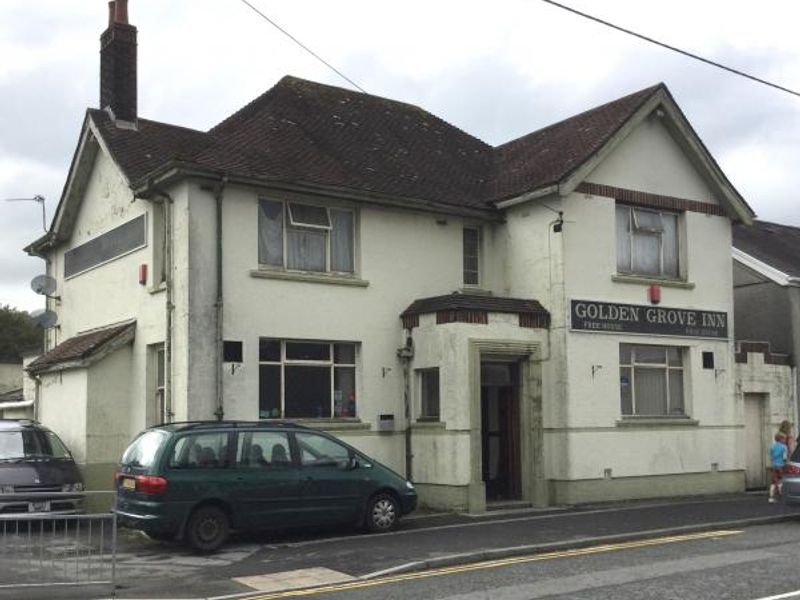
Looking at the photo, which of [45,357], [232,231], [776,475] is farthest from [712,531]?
[45,357]

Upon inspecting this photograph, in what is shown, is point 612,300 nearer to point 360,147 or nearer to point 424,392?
point 424,392

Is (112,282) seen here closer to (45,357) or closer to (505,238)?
(45,357)

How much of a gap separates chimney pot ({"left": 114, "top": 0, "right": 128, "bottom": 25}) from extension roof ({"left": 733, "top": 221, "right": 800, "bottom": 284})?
1590 centimetres

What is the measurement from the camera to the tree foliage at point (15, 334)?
6391 centimetres

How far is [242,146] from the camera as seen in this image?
17.5m

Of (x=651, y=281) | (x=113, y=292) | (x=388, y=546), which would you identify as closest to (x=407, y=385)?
(x=388, y=546)

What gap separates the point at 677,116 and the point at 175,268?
11.1m

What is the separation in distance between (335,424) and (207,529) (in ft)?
15.5

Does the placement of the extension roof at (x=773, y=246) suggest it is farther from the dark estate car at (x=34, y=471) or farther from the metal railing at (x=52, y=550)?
the metal railing at (x=52, y=550)

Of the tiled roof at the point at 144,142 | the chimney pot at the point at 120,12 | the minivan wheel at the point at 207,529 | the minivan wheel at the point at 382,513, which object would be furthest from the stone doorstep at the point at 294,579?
the chimney pot at the point at 120,12

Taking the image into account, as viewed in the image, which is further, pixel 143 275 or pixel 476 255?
pixel 476 255

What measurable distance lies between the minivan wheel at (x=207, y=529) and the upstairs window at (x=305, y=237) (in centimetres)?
545

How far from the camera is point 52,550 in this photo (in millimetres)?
9992

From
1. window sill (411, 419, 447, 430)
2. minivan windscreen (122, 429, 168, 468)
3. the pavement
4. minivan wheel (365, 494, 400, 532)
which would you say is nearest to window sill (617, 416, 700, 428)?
the pavement
